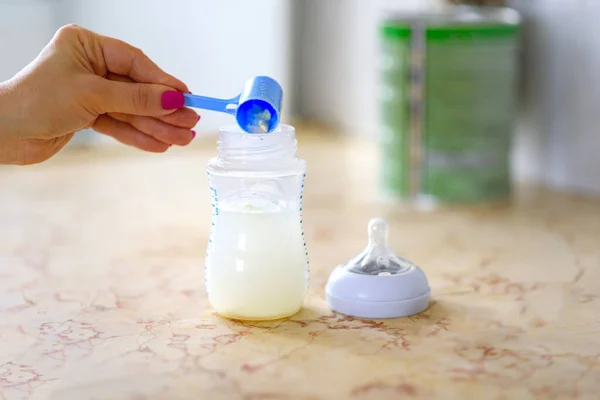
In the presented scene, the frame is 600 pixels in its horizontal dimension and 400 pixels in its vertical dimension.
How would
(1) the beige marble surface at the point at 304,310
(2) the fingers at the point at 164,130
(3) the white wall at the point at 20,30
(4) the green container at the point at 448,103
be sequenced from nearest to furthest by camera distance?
(1) the beige marble surface at the point at 304,310
(2) the fingers at the point at 164,130
(4) the green container at the point at 448,103
(3) the white wall at the point at 20,30

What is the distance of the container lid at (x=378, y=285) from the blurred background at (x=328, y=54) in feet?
1.85

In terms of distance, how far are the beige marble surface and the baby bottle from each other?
0.03m

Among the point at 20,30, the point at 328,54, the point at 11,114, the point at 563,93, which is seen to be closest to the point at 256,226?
the point at 11,114

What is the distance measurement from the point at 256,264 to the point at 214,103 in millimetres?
155

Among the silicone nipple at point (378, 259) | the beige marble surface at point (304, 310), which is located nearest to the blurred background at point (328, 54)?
the beige marble surface at point (304, 310)

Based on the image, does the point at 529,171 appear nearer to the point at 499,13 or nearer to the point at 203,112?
the point at 499,13

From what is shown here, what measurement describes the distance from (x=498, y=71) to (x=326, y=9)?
2.39ft

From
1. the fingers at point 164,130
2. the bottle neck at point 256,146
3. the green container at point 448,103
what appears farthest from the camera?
the green container at point 448,103

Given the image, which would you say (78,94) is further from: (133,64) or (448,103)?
(448,103)

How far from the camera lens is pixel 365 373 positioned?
2.39 ft

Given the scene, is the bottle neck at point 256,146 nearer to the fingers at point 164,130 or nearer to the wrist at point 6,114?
the fingers at point 164,130

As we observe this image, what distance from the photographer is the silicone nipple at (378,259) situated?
880mm

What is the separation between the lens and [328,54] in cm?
200

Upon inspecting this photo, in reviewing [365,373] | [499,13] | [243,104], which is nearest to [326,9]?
[499,13]
